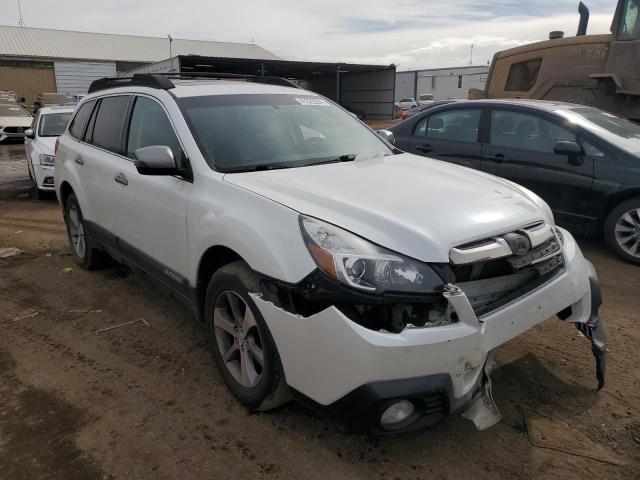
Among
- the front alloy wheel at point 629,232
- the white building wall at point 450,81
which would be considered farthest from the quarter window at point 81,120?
the white building wall at point 450,81

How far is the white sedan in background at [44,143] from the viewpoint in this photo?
28.1 feet

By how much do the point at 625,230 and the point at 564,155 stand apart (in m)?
0.97

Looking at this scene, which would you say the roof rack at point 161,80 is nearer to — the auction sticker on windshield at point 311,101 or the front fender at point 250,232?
the auction sticker on windshield at point 311,101

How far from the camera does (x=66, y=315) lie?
422 centimetres

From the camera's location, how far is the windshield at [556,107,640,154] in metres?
5.37

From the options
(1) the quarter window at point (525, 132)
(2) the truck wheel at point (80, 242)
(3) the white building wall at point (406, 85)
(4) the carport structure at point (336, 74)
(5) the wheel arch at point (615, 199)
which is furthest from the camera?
(3) the white building wall at point (406, 85)

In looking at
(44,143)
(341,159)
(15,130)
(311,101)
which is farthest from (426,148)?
(15,130)

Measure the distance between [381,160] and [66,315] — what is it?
282 cm

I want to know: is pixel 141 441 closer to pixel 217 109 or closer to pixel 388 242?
pixel 388 242

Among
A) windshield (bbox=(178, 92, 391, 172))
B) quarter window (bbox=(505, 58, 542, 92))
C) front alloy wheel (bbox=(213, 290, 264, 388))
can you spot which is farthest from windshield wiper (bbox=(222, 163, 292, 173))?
quarter window (bbox=(505, 58, 542, 92))

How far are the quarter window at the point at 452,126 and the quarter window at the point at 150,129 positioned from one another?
13.3 ft

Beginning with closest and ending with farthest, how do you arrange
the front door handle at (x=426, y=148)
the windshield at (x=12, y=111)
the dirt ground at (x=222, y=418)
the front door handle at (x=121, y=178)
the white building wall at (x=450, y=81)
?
the dirt ground at (x=222, y=418) < the front door handle at (x=121, y=178) < the front door handle at (x=426, y=148) < the windshield at (x=12, y=111) < the white building wall at (x=450, y=81)

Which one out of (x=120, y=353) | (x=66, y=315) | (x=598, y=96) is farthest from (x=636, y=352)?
(x=598, y=96)

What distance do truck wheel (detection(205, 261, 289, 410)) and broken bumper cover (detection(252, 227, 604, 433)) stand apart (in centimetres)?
12
